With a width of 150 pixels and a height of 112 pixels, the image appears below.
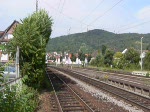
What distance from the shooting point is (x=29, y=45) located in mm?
22781

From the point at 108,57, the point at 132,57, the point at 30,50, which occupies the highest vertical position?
the point at 108,57

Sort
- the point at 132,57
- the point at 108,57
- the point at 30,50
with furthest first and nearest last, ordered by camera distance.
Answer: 1. the point at 108,57
2. the point at 132,57
3. the point at 30,50

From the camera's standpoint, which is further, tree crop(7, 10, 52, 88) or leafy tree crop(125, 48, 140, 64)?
leafy tree crop(125, 48, 140, 64)

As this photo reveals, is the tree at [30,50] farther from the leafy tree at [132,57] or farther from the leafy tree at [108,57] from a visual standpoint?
the leafy tree at [108,57]

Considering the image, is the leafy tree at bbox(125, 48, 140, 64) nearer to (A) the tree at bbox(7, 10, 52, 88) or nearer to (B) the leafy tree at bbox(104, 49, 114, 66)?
(B) the leafy tree at bbox(104, 49, 114, 66)

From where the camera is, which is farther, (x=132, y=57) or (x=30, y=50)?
(x=132, y=57)

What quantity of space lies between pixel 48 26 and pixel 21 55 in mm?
9044

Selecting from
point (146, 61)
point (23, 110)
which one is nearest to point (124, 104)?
point (23, 110)

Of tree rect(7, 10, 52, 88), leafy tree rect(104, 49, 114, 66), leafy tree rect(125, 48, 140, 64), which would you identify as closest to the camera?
tree rect(7, 10, 52, 88)

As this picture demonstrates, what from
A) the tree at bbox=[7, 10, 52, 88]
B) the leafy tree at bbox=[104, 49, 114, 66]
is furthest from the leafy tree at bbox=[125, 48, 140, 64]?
the tree at bbox=[7, 10, 52, 88]

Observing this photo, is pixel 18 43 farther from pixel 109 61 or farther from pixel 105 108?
pixel 109 61

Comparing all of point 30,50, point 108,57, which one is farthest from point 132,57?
point 30,50

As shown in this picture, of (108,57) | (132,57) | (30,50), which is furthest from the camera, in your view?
(108,57)

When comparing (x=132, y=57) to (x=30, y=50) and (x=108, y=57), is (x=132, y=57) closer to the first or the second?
(x=108, y=57)
